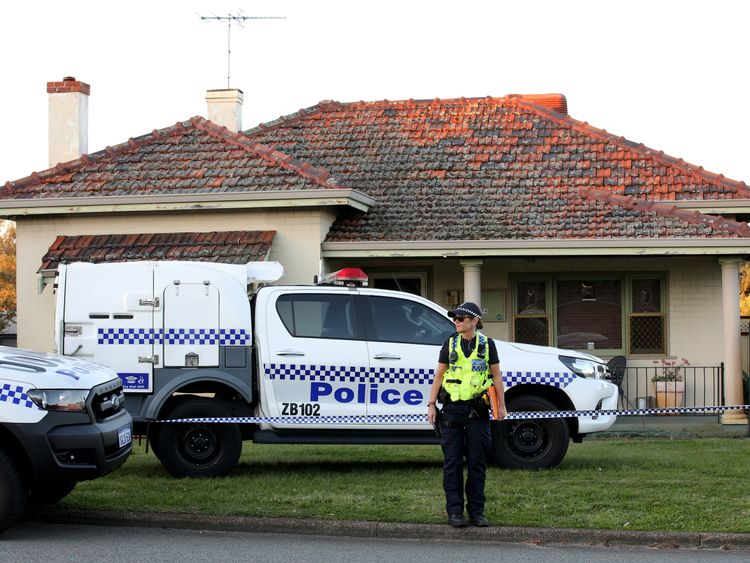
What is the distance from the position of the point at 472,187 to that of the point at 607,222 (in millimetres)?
2385

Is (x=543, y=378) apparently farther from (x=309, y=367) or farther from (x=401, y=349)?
(x=309, y=367)

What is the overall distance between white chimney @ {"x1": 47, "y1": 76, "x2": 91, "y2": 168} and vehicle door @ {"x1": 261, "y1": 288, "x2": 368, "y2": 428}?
10.4 m

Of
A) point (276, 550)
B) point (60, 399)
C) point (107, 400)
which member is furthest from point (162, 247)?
point (276, 550)

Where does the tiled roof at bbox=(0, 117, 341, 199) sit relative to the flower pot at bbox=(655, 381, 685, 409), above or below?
above

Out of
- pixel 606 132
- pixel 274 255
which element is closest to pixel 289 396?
pixel 274 255

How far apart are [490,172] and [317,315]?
8.50 m

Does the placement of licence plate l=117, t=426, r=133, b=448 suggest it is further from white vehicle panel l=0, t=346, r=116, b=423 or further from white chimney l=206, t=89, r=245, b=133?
white chimney l=206, t=89, r=245, b=133

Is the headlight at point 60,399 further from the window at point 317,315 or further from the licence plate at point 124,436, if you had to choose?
the window at point 317,315

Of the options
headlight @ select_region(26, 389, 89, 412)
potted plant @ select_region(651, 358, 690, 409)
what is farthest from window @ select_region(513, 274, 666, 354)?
headlight @ select_region(26, 389, 89, 412)

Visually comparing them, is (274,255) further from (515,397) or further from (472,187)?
(515,397)

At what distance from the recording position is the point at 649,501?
30.7 ft

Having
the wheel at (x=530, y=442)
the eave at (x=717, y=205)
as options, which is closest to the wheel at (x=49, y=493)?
the wheel at (x=530, y=442)

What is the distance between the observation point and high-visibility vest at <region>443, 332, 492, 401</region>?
8727mm

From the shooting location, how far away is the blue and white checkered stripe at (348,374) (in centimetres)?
1119
